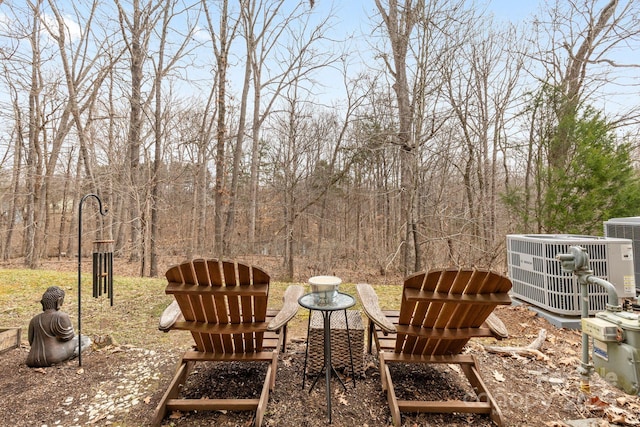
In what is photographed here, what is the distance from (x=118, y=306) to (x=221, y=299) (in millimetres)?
3397

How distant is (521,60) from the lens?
723 cm

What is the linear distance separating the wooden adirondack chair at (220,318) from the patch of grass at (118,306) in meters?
1.13

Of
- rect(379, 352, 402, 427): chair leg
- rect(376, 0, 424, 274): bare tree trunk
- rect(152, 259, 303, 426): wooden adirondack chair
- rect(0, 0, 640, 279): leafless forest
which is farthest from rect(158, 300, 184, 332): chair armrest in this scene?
rect(376, 0, 424, 274): bare tree trunk

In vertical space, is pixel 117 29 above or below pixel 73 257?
above

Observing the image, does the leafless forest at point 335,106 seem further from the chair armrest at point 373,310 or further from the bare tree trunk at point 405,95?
the chair armrest at point 373,310

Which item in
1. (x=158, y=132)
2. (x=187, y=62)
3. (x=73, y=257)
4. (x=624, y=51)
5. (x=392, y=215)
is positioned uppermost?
(x=187, y=62)

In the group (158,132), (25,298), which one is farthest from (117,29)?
(25,298)

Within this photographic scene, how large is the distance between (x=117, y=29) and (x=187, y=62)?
5.59 ft

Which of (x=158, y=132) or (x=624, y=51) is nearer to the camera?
(x=624, y=51)

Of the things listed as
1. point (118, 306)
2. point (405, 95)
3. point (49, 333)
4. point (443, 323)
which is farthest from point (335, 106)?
point (49, 333)

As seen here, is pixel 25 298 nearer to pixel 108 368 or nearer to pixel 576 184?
pixel 108 368

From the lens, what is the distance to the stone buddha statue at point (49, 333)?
247 cm

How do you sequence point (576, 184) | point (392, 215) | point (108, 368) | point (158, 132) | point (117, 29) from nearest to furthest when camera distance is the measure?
point (108, 368) → point (576, 184) → point (117, 29) → point (158, 132) → point (392, 215)

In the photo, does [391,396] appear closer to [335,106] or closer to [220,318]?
[220,318]
